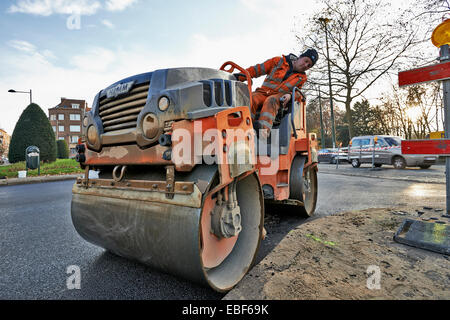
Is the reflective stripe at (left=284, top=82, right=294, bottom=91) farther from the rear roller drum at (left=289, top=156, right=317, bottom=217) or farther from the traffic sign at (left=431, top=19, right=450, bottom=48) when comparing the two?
the traffic sign at (left=431, top=19, right=450, bottom=48)

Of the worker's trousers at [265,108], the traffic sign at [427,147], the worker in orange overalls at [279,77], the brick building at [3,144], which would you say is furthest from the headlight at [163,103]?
the brick building at [3,144]

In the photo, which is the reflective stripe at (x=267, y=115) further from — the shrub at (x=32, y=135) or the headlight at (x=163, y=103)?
the shrub at (x=32, y=135)

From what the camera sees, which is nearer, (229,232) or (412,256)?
(229,232)

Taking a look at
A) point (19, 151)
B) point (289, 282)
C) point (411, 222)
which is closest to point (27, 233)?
point (289, 282)

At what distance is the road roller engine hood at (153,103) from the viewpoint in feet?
5.90

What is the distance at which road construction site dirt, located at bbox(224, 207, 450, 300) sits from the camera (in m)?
1.69

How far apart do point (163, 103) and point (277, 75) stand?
2.25 metres

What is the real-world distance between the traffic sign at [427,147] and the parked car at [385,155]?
30.0 ft

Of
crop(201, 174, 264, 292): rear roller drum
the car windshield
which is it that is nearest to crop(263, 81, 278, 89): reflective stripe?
crop(201, 174, 264, 292): rear roller drum

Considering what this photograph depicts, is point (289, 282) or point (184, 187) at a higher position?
point (184, 187)

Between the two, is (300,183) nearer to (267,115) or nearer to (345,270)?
(267,115)
